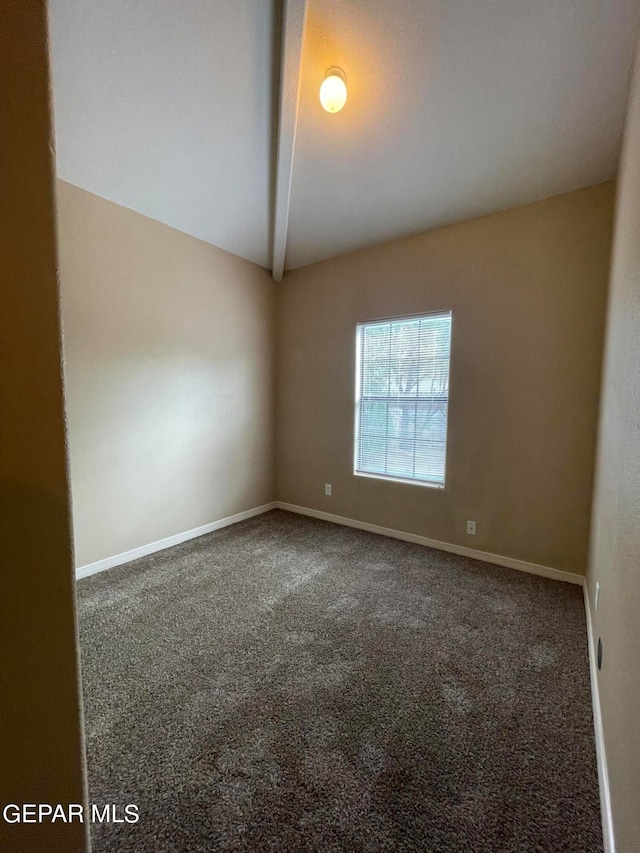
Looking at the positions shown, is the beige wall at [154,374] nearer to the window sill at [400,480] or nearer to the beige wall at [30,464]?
the window sill at [400,480]

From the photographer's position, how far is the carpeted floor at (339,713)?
1082mm

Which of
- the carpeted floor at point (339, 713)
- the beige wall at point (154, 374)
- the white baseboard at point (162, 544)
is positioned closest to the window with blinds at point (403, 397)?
the carpeted floor at point (339, 713)

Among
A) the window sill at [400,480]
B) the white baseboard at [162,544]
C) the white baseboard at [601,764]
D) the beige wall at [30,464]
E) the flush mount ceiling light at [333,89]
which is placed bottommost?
the white baseboard at [162,544]

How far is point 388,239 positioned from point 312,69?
54.9 inches

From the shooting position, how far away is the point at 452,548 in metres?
3.02

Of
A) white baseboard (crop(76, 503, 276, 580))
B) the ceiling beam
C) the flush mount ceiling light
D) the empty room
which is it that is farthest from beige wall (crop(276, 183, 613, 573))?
the flush mount ceiling light

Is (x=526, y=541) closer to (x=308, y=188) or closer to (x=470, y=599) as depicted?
(x=470, y=599)

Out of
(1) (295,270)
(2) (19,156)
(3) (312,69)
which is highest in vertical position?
(3) (312,69)

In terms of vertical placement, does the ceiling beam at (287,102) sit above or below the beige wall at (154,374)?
above

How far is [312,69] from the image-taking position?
199cm

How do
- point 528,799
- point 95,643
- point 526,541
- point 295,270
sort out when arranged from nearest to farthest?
point 528,799 → point 95,643 → point 526,541 → point 295,270

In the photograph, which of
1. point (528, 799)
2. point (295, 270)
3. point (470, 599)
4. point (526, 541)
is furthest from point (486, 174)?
point (528, 799)

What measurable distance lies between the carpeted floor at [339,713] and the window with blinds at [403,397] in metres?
1.04

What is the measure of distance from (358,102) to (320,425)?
2572 millimetres
